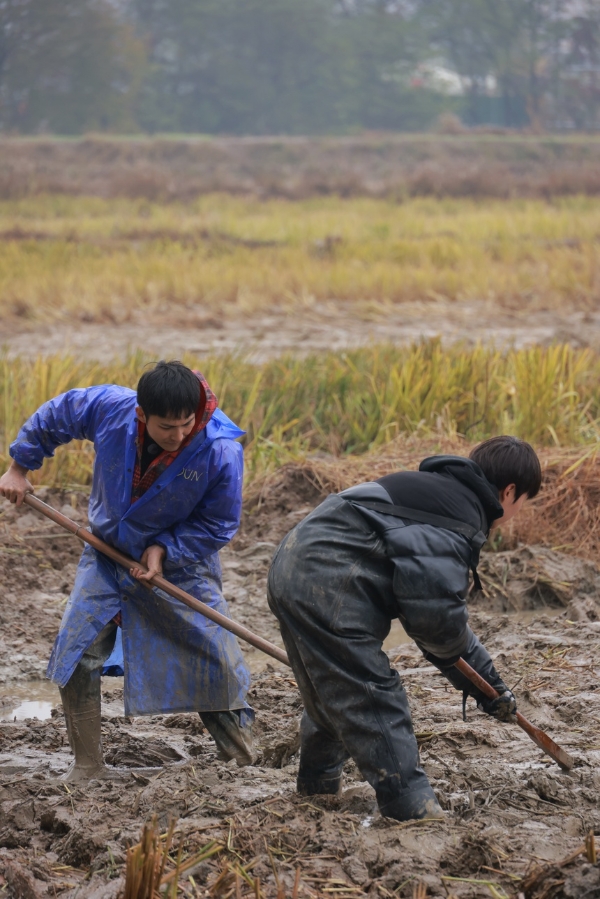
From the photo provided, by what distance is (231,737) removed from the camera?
3246 mm

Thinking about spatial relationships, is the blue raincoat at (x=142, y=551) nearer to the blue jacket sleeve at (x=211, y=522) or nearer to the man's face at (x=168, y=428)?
the blue jacket sleeve at (x=211, y=522)

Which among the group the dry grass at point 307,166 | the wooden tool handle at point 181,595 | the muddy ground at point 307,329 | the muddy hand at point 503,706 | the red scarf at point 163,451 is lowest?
the dry grass at point 307,166

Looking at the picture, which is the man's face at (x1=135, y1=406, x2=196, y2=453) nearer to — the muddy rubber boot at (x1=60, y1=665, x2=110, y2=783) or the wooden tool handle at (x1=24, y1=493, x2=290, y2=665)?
the wooden tool handle at (x1=24, y1=493, x2=290, y2=665)

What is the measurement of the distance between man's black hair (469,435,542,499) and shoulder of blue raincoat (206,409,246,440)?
0.82 m

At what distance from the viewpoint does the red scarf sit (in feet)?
9.64

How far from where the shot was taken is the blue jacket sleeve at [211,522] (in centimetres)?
311

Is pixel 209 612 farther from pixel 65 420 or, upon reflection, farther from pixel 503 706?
pixel 503 706

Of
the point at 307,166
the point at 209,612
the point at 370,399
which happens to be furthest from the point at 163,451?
the point at 307,166

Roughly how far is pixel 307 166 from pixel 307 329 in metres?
27.1

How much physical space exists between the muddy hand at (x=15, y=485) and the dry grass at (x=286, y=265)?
318 inches

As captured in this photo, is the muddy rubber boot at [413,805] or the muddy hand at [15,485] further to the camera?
the muddy hand at [15,485]

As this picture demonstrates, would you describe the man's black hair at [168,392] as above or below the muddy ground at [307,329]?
above

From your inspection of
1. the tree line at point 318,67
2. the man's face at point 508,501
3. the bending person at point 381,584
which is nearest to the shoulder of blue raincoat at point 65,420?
the bending person at point 381,584

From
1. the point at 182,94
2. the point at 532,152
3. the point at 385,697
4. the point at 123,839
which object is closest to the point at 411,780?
the point at 385,697
